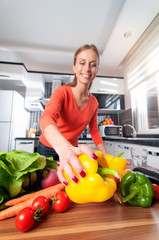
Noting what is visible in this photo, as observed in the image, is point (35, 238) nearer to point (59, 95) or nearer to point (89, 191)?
point (89, 191)

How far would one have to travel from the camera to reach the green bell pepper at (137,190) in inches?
14.0

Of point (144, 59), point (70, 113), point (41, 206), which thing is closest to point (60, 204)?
point (41, 206)

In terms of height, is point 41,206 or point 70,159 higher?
point 70,159

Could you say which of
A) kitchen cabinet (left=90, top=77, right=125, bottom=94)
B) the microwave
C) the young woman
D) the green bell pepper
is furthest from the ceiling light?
the green bell pepper

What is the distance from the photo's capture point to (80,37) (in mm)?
2326

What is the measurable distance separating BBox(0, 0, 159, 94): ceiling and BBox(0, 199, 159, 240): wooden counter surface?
2.06m

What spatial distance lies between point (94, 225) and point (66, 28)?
253cm

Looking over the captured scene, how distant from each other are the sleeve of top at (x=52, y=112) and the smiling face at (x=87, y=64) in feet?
0.60

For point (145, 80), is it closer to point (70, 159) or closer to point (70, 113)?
point (70, 113)

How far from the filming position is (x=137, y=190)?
14.7 inches

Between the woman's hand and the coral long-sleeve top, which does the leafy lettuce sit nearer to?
the woman's hand

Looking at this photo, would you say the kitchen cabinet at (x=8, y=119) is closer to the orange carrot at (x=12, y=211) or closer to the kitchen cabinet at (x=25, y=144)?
the kitchen cabinet at (x=25, y=144)

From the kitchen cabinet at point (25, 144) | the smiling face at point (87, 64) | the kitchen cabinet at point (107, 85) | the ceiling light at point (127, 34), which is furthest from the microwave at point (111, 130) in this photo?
the smiling face at point (87, 64)

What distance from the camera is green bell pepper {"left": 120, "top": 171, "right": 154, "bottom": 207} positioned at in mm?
354
